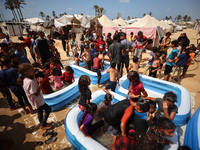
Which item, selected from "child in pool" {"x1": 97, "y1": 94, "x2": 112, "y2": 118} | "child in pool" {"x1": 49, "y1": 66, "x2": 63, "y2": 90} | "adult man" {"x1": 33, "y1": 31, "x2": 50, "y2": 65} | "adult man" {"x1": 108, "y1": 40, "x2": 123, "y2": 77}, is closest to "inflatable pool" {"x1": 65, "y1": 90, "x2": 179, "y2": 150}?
"child in pool" {"x1": 97, "y1": 94, "x2": 112, "y2": 118}

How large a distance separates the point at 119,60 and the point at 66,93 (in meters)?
2.47

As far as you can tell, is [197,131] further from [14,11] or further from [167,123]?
[14,11]

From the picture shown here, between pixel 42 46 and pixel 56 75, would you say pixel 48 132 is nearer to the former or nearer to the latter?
pixel 56 75

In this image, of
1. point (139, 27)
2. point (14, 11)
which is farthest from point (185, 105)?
point (14, 11)

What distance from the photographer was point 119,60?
4215 millimetres

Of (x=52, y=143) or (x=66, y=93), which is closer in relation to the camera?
(x=52, y=143)

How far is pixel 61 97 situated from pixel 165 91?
4029 millimetres

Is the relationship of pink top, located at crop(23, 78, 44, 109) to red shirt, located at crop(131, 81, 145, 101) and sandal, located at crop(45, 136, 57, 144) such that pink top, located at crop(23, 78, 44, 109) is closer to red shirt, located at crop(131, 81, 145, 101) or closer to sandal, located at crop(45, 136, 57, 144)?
sandal, located at crop(45, 136, 57, 144)

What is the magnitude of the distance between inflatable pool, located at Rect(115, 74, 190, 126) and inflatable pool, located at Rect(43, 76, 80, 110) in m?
1.61

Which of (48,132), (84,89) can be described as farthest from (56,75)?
(48,132)

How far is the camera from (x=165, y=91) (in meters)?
4.07

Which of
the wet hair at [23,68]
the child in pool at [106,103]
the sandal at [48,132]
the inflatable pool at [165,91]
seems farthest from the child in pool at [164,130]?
the wet hair at [23,68]

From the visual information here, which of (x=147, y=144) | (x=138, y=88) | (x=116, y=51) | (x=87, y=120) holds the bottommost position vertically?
(x=87, y=120)

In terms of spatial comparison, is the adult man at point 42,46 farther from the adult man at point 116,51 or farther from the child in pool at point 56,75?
the adult man at point 116,51
